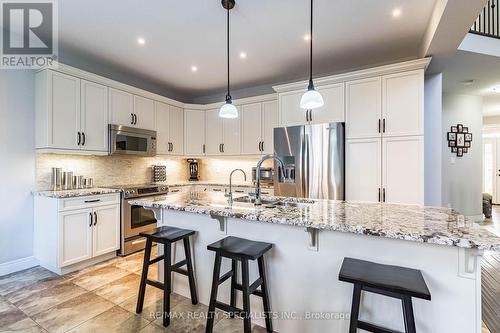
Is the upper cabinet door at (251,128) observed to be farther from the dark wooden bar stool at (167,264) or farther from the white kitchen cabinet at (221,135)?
the dark wooden bar stool at (167,264)

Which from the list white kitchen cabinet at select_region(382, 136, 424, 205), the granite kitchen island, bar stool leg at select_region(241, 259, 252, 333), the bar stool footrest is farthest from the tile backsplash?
the bar stool footrest

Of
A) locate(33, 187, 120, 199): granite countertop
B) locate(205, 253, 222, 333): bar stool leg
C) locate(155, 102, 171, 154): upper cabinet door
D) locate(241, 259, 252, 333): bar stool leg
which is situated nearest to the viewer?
locate(241, 259, 252, 333): bar stool leg

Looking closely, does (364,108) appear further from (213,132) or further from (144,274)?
(144,274)

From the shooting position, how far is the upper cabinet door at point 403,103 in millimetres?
2898

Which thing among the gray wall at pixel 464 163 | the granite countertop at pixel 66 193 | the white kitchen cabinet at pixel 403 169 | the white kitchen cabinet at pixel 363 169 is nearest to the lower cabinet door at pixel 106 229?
the granite countertop at pixel 66 193

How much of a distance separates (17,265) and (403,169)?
481 centimetres

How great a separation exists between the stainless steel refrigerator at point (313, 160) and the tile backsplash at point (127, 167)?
0.95 meters

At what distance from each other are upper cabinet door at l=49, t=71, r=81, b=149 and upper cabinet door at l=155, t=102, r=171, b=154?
4.27 feet

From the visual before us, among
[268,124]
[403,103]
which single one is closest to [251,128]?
[268,124]

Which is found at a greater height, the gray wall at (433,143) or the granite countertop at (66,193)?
the gray wall at (433,143)

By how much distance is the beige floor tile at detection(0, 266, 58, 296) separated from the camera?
2.57 m

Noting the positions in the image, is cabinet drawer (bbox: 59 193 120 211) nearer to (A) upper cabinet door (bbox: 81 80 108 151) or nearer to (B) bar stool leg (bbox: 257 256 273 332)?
(A) upper cabinet door (bbox: 81 80 108 151)

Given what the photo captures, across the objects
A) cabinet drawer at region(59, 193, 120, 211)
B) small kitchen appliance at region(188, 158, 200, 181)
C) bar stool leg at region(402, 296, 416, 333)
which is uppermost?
small kitchen appliance at region(188, 158, 200, 181)

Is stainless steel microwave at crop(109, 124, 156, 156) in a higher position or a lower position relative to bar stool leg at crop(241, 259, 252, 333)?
higher
